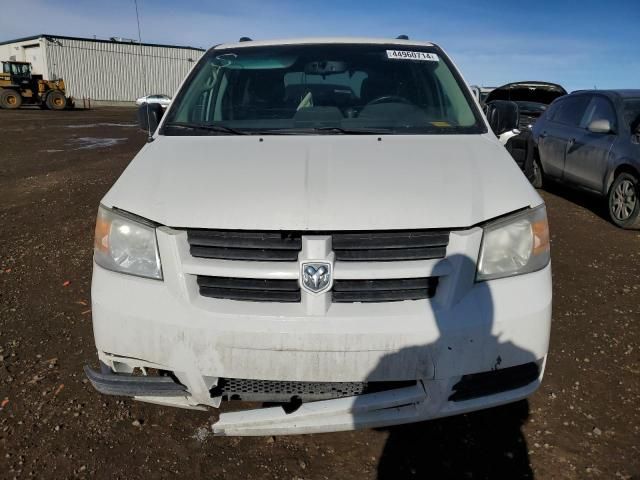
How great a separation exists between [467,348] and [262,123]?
1.71 m

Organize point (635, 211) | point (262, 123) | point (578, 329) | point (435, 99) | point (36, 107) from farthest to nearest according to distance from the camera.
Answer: point (36, 107) < point (635, 211) < point (578, 329) < point (435, 99) < point (262, 123)

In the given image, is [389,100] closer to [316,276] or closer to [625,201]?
[316,276]

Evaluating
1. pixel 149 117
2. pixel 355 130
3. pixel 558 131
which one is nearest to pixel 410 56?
pixel 355 130

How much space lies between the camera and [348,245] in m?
1.98

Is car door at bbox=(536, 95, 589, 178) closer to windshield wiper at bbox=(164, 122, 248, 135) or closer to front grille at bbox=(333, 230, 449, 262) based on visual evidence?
windshield wiper at bbox=(164, 122, 248, 135)

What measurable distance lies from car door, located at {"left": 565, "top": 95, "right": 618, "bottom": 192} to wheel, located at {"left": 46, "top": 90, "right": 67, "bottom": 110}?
3214cm

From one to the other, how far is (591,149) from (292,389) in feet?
20.2

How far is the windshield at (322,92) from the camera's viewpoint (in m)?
2.91

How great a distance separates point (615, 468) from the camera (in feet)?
7.39

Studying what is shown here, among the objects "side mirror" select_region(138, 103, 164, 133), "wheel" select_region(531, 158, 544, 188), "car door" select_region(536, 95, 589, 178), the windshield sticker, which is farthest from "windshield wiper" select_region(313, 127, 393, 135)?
"wheel" select_region(531, 158, 544, 188)

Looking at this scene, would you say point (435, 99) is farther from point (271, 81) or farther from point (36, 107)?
point (36, 107)

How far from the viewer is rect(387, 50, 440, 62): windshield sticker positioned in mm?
3328

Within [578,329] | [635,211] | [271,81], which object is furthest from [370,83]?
[635,211]

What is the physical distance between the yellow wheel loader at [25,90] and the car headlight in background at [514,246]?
114ft
